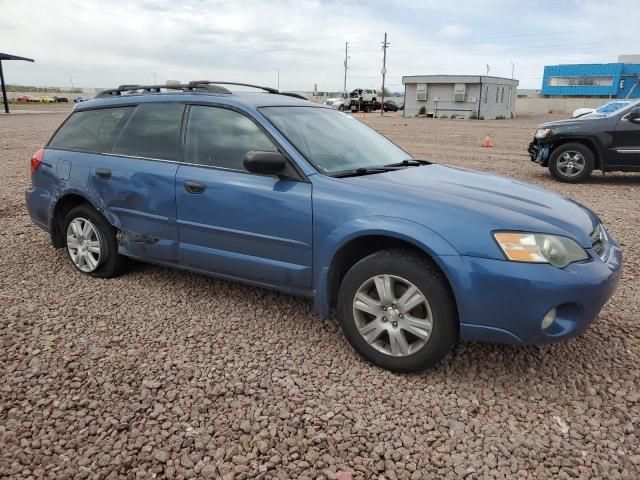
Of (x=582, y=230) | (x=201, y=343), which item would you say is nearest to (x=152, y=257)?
(x=201, y=343)

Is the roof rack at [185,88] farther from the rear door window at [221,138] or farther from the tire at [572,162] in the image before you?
the tire at [572,162]

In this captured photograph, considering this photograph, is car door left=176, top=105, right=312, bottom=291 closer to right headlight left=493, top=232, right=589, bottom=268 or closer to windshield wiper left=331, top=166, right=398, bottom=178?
windshield wiper left=331, top=166, right=398, bottom=178

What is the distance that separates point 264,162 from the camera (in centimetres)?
335

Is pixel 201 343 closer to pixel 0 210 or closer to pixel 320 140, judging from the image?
pixel 320 140

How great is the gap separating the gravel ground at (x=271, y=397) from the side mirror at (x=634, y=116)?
6.35 metres

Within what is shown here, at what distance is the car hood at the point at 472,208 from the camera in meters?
2.88

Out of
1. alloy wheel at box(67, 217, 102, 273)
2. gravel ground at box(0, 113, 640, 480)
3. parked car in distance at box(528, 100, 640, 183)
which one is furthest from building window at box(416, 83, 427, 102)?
alloy wheel at box(67, 217, 102, 273)

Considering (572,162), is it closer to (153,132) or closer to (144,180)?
(153,132)

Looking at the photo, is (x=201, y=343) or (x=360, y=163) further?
(x=360, y=163)

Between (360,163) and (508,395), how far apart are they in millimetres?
1823

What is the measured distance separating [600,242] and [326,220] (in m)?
1.68

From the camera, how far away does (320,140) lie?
3881 millimetres

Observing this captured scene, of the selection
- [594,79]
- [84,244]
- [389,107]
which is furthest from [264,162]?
[594,79]

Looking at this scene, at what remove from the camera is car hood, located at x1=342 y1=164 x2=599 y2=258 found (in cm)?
288
